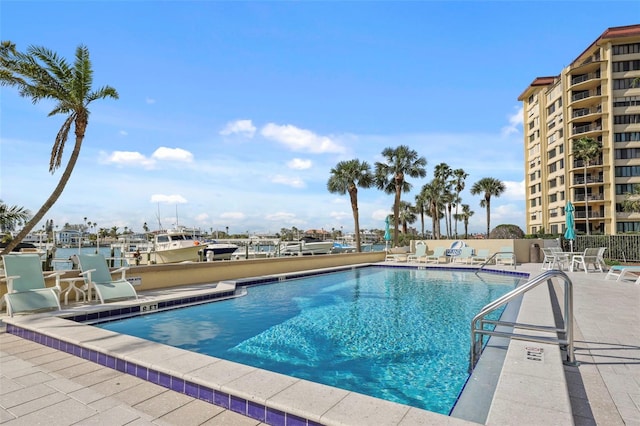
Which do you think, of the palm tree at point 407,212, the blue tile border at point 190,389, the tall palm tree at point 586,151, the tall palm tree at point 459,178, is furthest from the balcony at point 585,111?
the blue tile border at point 190,389

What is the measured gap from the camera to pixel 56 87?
9.76 m

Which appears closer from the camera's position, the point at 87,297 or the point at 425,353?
the point at 425,353

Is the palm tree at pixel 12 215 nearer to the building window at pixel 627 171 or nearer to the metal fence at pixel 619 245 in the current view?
the metal fence at pixel 619 245

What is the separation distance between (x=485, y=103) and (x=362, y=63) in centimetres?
603

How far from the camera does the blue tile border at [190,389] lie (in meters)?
2.62

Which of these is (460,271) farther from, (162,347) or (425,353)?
(162,347)

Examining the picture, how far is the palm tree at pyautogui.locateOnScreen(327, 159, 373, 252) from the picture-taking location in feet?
93.3

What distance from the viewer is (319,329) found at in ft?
21.9

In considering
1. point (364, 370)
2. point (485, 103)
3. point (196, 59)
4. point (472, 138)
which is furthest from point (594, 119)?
point (364, 370)

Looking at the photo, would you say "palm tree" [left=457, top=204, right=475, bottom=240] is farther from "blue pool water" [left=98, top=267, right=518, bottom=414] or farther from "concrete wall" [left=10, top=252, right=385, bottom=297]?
"blue pool water" [left=98, top=267, right=518, bottom=414]

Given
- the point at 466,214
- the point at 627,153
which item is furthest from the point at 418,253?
the point at 466,214

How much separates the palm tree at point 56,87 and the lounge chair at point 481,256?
15.8 m

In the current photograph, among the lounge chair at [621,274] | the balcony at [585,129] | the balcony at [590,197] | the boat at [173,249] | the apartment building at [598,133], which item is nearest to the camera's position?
the lounge chair at [621,274]

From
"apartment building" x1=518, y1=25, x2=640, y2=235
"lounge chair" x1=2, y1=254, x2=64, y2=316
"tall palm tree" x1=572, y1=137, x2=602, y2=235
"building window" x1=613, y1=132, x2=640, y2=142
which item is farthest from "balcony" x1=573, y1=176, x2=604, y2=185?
"lounge chair" x1=2, y1=254, x2=64, y2=316
